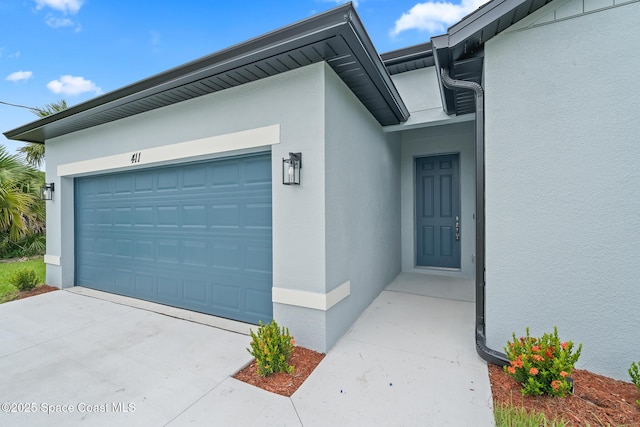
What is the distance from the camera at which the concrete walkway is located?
2074mm

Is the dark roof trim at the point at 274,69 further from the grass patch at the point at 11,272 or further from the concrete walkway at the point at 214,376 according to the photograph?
the grass patch at the point at 11,272

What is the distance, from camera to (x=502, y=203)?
2.69 metres

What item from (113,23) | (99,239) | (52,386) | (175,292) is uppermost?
(113,23)

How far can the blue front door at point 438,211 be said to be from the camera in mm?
6070

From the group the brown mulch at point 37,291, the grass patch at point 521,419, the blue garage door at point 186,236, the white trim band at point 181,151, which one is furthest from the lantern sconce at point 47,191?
the grass patch at point 521,419

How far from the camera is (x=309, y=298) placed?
2.98 metres

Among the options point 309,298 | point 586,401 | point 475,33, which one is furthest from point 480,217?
point 309,298

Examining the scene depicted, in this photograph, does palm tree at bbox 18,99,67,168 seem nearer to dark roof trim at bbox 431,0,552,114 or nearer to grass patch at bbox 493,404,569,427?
dark roof trim at bbox 431,0,552,114

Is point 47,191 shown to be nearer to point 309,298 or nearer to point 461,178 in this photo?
point 309,298

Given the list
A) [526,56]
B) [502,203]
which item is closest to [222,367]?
[502,203]

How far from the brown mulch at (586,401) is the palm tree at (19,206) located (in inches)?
417

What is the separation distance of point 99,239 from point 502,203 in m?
6.73

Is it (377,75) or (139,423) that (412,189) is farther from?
(139,423)

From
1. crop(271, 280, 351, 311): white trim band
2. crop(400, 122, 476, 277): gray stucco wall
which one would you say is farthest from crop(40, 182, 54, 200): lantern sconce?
crop(400, 122, 476, 277): gray stucco wall
